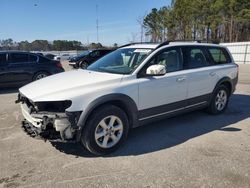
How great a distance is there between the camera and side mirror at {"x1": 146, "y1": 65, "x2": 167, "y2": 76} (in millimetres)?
4379

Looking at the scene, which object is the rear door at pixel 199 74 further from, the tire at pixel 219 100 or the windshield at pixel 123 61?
the windshield at pixel 123 61

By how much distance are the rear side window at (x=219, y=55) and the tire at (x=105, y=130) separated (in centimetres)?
295

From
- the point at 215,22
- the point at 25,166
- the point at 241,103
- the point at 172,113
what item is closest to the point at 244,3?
the point at 215,22

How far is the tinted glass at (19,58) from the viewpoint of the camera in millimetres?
10102

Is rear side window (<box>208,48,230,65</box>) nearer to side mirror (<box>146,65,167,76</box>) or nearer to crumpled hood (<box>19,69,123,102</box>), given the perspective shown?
side mirror (<box>146,65,167,76</box>)

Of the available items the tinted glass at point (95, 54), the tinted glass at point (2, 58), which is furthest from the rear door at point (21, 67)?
the tinted glass at point (95, 54)

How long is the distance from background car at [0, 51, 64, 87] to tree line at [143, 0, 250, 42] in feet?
96.6

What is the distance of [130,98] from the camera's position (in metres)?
4.26

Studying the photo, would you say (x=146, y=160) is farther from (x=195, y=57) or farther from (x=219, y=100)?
(x=219, y=100)

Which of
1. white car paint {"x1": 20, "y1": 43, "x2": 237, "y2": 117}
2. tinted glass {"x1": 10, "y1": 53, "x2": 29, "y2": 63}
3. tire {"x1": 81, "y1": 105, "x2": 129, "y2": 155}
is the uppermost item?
tinted glass {"x1": 10, "y1": 53, "x2": 29, "y2": 63}

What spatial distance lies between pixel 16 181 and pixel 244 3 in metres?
41.3

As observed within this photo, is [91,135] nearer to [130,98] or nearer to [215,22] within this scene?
[130,98]

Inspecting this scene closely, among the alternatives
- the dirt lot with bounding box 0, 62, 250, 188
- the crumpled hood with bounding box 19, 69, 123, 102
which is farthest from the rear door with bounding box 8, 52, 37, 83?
the crumpled hood with bounding box 19, 69, 123, 102

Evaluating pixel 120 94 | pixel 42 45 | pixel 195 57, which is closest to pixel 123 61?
pixel 120 94
